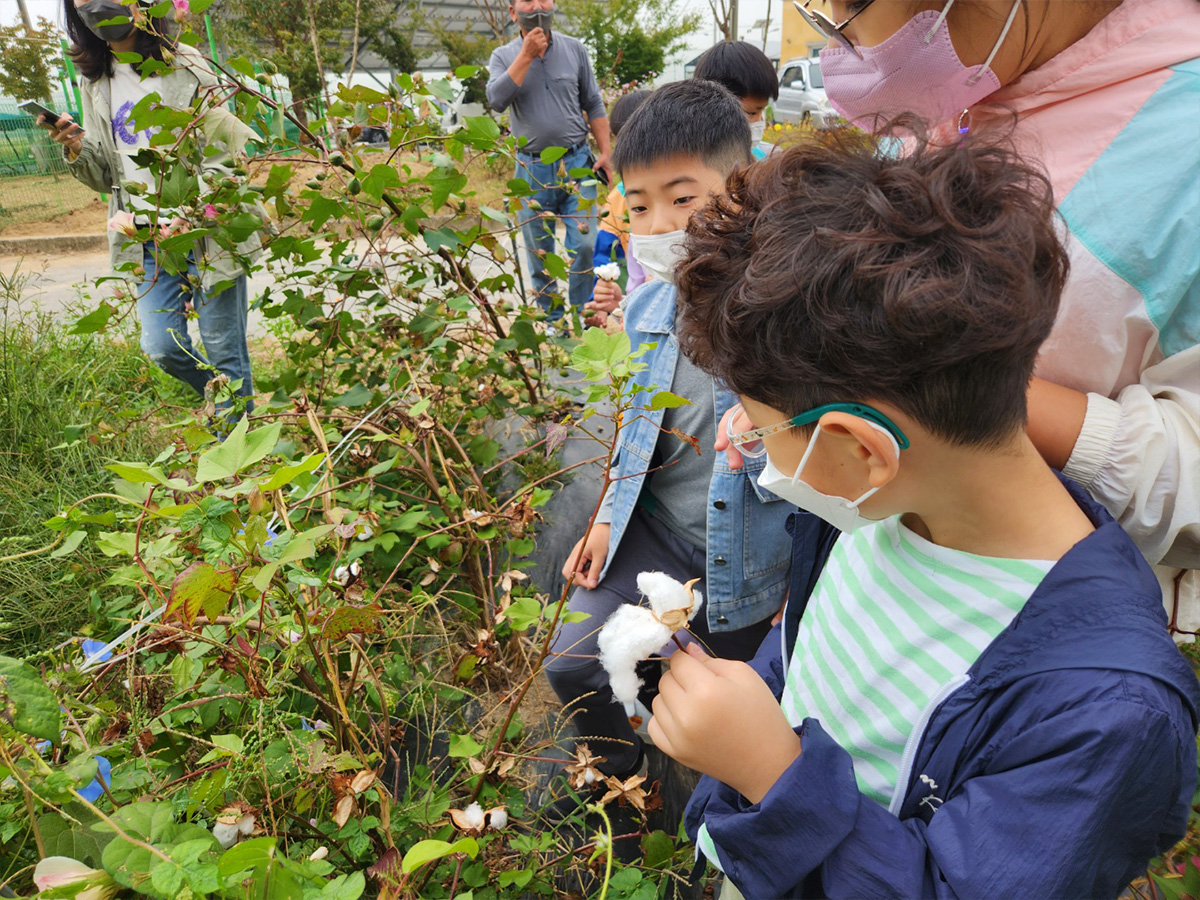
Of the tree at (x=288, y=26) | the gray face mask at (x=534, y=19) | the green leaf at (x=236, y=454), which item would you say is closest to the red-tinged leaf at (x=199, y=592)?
the green leaf at (x=236, y=454)

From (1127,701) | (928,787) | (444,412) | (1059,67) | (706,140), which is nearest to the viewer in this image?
(1127,701)

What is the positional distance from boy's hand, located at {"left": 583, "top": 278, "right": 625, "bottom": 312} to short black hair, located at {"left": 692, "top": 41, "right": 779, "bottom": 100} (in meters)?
0.98

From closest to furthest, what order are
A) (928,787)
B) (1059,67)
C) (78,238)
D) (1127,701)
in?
(1127,701), (928,787), (1059,67), (78,238)

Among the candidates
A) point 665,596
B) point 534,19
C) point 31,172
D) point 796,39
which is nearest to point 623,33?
point 796,39

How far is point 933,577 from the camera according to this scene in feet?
3.10

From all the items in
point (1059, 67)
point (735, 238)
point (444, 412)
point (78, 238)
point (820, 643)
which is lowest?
point (78, 238)

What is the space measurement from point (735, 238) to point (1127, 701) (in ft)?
2.11

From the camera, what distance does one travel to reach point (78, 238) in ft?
31.2

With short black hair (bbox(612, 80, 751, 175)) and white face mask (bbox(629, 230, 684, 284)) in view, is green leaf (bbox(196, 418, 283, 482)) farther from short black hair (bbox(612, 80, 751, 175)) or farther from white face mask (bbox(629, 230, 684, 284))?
short black hair (bbox(612, 80, 751, 175))

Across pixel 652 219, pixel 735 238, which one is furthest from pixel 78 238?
pixel 735 238

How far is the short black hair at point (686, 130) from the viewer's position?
67.7 inches

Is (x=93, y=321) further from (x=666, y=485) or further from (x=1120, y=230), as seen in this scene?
(x=1120, y=230)

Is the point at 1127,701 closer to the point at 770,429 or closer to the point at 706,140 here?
the point at 770,429

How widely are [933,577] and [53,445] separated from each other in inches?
126
